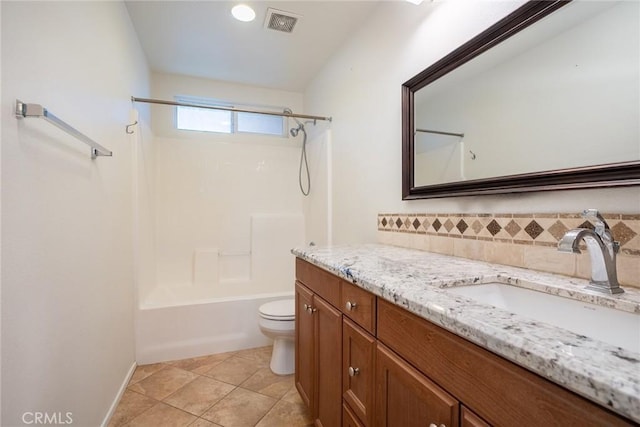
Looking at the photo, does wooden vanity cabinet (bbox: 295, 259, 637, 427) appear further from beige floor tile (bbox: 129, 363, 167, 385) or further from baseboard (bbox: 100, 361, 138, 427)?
beige floor tile (bbox: 129, 363, 167, 385)

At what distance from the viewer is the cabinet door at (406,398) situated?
60 centimetres

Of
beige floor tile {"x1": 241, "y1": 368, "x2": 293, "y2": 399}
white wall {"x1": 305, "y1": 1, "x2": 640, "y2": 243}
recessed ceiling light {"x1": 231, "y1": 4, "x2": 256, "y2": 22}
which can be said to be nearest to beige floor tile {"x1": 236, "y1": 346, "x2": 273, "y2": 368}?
beige floor tile {"x1": 241, "y1": 368, "x2": 293, "y2": 399}

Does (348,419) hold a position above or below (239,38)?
below

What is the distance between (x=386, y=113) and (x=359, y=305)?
4.20 feet

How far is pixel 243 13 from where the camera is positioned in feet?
6.46

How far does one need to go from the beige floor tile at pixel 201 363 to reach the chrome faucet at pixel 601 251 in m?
2.19

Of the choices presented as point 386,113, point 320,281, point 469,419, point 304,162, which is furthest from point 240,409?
point 304,162

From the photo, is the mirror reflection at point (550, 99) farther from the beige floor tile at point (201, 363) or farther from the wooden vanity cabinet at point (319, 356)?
the beige floor tile at point (201, 363)

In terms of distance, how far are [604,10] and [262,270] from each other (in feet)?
9.83

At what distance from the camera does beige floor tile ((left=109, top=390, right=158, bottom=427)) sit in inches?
60.2

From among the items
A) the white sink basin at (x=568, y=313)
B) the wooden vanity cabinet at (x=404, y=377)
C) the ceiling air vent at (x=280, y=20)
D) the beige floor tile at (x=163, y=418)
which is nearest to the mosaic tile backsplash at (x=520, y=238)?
the white sink basin at (x=568, y=313)

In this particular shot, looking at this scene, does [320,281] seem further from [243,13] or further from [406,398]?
[243,13]

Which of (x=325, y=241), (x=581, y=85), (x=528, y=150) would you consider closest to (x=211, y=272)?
(x=325, y=241)

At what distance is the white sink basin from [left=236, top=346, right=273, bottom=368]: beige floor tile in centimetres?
173
